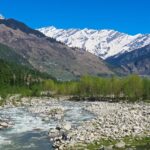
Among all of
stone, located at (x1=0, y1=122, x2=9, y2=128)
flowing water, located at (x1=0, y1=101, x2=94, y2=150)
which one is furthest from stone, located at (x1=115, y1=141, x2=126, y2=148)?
stone, located at (x1=0, y1=122, x2=9, y2=128)

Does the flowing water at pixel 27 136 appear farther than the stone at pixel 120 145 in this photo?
Yes

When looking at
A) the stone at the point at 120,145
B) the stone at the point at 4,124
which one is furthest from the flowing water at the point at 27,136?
the stone at the point at 120,145

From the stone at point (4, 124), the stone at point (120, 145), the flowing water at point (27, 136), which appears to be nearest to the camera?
the stone at point (120, 145)

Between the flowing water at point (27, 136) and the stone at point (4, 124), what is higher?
the stone at point (4, 124)

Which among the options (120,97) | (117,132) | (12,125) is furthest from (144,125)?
(120,97)

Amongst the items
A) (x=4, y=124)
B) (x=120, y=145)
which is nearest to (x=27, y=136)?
(x=4, y=124)

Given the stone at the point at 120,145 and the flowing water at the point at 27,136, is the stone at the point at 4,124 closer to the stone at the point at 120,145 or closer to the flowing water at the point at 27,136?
the flowing water at the point at 27,136

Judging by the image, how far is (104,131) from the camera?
68.8m

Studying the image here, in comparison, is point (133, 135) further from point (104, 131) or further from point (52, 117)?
point (52, 117)

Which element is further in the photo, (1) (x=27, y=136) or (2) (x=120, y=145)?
(1) (x=27, y=136)

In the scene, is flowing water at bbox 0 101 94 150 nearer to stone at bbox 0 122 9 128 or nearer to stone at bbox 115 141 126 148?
stone at bbox 0 122 9 128

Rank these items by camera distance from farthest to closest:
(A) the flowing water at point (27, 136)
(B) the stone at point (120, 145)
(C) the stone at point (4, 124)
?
(C) the stone at point (4, 124) < (A) the flowing water at point (27, 136) < (B) the stone at point (120, 145)

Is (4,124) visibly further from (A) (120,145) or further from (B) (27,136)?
(A) (120,145)

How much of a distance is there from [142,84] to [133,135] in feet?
421
